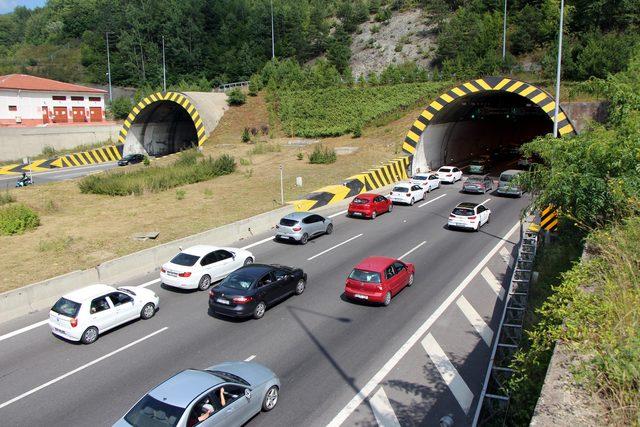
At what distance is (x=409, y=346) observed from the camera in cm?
1359

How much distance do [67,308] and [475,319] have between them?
1225 centimetres

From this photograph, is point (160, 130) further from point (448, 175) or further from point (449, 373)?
point (449, 373)

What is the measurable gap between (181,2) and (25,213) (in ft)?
335

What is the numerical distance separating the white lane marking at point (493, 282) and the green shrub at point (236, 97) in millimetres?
44614

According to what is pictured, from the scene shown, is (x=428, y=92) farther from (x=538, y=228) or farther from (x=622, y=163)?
(x=622, y=163)

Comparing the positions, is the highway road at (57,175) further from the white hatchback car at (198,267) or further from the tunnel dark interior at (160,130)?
the white hatchback car at (198,267)

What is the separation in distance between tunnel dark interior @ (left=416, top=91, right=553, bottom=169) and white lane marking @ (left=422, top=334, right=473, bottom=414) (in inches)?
1153

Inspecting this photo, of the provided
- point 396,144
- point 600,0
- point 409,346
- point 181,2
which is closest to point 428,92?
point 396,144

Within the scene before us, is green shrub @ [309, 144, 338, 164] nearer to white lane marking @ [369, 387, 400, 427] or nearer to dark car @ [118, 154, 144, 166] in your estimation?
dark car @ [118, 154, 144, 166]

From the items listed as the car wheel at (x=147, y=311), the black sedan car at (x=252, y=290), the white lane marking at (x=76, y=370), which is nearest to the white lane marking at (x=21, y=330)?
the car wheel at (x=147, y=311)

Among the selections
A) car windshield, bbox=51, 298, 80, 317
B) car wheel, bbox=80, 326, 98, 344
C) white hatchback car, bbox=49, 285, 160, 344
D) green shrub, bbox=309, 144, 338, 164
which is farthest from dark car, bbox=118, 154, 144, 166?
car wheel, bbox=80, 326, 98, 344

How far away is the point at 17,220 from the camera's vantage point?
24.1m

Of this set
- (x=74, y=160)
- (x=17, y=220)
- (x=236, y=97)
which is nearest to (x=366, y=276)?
(x=17, y=220)

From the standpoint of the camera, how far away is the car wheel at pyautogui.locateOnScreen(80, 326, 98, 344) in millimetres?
14141
